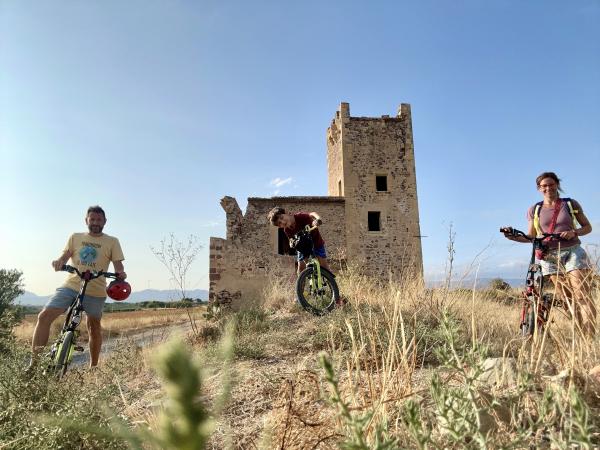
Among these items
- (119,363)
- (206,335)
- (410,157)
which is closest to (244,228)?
(410,157)

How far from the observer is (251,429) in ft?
7.34

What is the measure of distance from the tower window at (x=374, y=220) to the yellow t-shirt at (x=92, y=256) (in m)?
14.0

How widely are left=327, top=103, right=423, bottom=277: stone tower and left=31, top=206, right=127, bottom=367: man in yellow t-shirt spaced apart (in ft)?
42.4

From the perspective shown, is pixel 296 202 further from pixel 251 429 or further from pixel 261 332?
pixel 251 429

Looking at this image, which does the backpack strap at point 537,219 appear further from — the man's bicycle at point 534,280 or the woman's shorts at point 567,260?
the woman's shorts at point 567,260

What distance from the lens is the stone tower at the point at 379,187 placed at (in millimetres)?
17328

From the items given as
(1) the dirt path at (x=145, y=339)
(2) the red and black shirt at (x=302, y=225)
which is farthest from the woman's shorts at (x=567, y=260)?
(1) the dirt path at (x=145, y=339)

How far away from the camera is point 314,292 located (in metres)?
5.44

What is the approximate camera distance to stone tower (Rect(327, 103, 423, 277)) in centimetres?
1733

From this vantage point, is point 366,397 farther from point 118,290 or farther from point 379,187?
point 379,187

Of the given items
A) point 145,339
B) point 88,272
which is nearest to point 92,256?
point 88,272

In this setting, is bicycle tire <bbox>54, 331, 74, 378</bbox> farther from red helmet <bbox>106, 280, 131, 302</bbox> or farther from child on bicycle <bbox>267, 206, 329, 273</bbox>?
child on bicycle <bbox>267, 206, 329, 273</bbox>

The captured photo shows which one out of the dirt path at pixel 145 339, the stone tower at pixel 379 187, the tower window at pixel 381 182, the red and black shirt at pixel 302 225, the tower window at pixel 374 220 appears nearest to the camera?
the dirt path at pixel 145 339

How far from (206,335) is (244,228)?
33.0 feet
